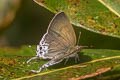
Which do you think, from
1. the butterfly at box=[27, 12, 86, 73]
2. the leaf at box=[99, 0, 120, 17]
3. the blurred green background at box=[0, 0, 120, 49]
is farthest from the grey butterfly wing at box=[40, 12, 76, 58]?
the blurred green background at box=[0, 0, 120, 49]

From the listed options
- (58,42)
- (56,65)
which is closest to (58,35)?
(58,42)

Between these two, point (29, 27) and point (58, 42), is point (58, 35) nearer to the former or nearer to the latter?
point (58, 42)

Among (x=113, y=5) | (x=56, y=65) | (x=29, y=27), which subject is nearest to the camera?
(x=56, y=65)

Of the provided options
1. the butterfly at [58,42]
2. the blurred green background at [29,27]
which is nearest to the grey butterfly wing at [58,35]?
the butterfly at [58,42]

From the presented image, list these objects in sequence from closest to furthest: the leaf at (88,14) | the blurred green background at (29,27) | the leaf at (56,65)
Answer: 1. the leaf at (56,65)
2. the leaf at (88,14)
3. the blurred green background at (29,27)

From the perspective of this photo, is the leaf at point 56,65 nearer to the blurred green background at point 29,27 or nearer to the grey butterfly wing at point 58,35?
the grey butterfly wing at point 58,35

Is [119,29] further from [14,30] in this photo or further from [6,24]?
[14,30]
